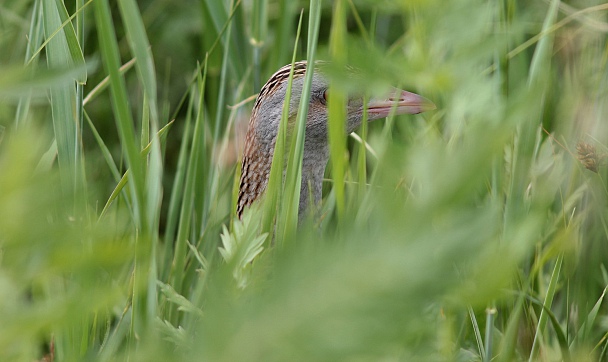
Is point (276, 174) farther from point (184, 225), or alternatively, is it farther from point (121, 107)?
point (184, 225)

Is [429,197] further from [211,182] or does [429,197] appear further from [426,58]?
[211,182]

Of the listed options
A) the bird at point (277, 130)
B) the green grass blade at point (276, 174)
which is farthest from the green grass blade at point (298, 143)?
the bird at point (277, 130)

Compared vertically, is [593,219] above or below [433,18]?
below

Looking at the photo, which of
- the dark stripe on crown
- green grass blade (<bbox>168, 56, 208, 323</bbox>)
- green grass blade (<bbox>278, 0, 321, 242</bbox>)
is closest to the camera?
green grass blade (<bbox>278, 0, 321, 242</bbox>)

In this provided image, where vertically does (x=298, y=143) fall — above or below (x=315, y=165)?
above

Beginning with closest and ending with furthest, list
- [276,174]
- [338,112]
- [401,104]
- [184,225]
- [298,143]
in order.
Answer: [338,112] < [298,143] < [276,174] < [184,225] < [401,104]

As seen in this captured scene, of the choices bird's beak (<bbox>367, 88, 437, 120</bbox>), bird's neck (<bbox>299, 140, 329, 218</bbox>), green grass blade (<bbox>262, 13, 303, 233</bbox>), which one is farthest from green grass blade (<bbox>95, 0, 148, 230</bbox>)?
bird's neck (<bbox>299, 140, 329, 218</bbox>)

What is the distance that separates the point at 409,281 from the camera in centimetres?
32

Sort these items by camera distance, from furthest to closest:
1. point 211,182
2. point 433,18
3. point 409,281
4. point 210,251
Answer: point 211,182 → point 210,251 → point 433,18 → point 409,281

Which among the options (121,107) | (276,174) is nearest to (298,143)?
(276,174)

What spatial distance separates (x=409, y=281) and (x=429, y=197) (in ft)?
0.13

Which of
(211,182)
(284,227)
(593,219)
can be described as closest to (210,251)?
(211,182)

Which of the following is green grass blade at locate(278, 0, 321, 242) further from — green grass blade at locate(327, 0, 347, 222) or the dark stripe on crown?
the dark stripe on crown

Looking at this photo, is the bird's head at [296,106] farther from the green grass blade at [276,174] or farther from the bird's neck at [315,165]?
the green grass blade at [276,174]
